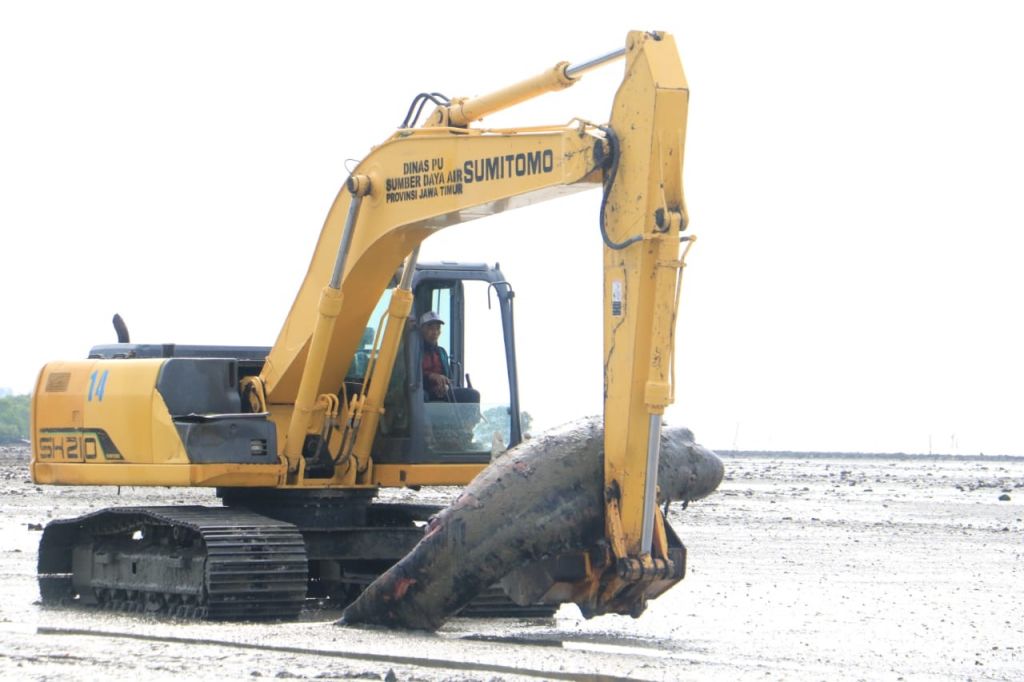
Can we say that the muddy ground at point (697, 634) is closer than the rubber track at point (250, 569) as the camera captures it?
Yes

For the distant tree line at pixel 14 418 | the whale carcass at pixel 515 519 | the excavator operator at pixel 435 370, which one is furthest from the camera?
the distant tree line at pixel 14 418

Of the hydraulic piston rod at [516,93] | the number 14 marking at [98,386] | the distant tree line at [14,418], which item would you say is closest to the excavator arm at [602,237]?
the hydraulic piston rod at [516,93]

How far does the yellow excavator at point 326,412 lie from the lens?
15.0 metres

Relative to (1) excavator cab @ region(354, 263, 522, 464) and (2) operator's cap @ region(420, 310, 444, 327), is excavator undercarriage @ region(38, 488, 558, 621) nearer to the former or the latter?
(1) excavator cab @ region(354, 263, 522, 464)

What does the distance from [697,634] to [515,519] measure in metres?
1.99

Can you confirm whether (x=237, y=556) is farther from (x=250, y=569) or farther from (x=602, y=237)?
(x=602, y=237)

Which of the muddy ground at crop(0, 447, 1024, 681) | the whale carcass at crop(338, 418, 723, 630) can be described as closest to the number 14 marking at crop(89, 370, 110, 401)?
the muddy ground at crop(0, 447, 1024, 681)

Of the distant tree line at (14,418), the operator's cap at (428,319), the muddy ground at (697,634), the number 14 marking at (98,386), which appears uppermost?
the operator's cap at (428,319)

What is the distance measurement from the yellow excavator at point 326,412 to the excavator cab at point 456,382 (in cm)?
2

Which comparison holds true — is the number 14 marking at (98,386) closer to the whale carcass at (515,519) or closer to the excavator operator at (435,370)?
the excavator operator at (435,370)

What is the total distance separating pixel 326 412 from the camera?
16328 mm

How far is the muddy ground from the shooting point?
471 inches

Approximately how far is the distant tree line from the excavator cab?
75612mm

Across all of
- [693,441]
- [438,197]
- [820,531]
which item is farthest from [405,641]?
[820,531]
